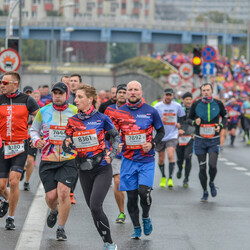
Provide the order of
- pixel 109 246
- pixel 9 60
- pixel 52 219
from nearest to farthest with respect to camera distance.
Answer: pixel 109 246 → pixel 52 219 → pixel 9 60

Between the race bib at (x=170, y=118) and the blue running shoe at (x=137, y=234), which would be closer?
the blue running shoe at (x=137, y=234)

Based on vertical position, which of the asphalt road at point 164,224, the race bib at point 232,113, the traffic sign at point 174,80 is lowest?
the race bib at point 232,113

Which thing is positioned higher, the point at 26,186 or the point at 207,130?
the point at 207,130

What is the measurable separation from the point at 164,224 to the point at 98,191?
2.25m

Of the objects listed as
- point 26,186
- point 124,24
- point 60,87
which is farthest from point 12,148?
point 124,24

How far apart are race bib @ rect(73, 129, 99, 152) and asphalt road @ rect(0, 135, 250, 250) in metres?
1.02

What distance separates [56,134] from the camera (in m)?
9.08

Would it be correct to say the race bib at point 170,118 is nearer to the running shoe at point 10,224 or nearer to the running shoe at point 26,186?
the running shoe at point 26,186

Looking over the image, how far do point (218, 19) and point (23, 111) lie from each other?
509 ft

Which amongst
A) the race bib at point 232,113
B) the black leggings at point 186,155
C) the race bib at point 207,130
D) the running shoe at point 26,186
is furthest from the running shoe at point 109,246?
the race bib at point 232,113

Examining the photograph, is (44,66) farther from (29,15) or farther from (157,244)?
(157,244)

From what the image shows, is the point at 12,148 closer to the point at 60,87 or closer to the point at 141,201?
the point at 60,87

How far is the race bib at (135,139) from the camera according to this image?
9141 millimetres

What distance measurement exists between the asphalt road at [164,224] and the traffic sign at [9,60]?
22.8 feet
